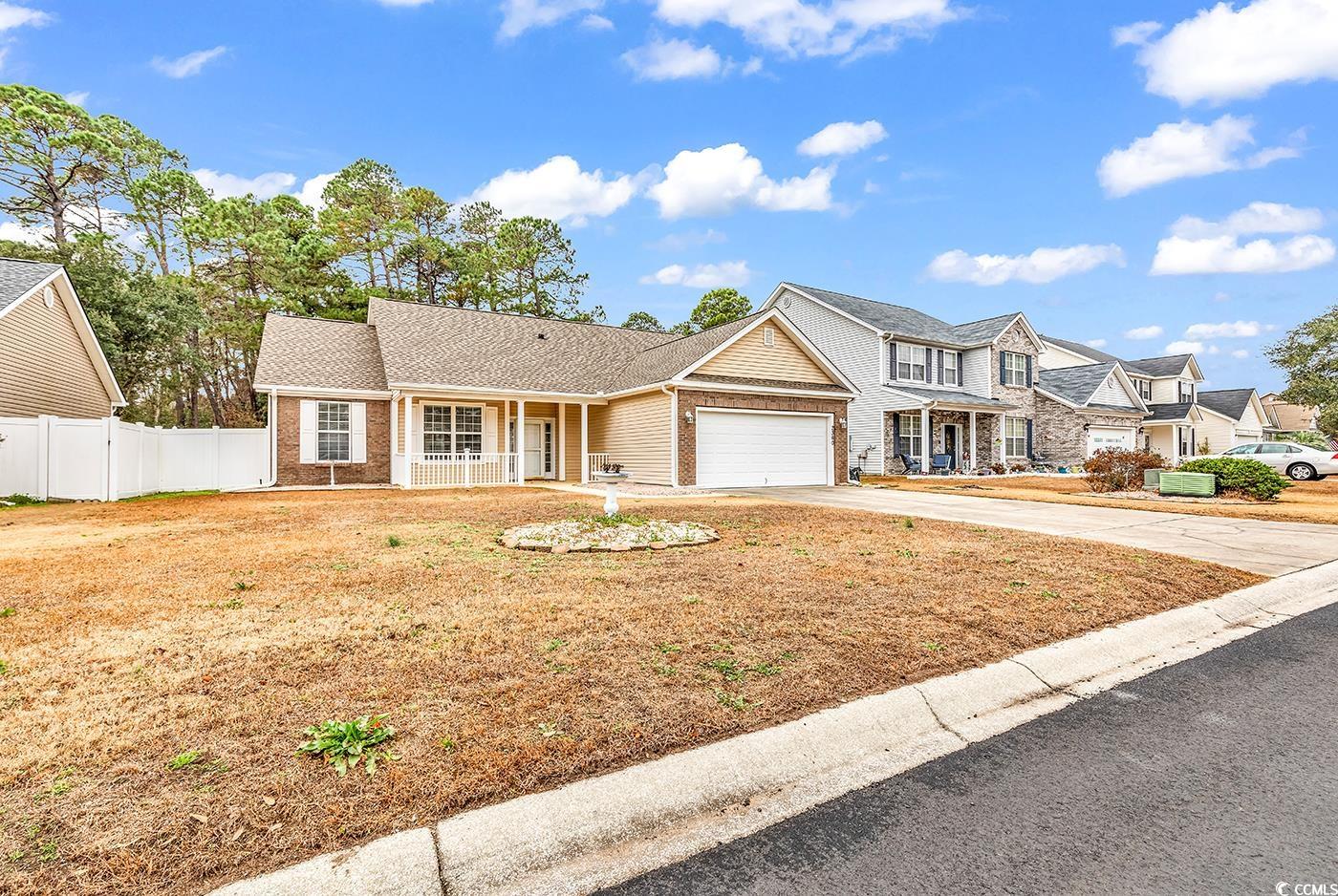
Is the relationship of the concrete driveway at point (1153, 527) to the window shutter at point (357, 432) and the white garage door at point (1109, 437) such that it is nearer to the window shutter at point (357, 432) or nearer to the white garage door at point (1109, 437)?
Answer: the window shutter at point (357, 432)

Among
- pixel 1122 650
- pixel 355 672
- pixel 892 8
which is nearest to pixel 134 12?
pixel 892 8

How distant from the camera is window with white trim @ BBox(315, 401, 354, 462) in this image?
17.6 m

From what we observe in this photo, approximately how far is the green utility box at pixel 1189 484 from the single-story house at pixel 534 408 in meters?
8.07

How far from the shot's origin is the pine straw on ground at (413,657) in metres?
2.08

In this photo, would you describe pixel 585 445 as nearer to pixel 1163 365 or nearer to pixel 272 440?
pixel 272 440

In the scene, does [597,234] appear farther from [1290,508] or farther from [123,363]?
[1290,508]

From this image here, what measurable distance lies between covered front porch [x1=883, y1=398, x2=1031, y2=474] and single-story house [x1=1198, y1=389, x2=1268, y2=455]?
21.8 meters

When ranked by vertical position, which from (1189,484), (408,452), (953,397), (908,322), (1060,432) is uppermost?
(908,322)

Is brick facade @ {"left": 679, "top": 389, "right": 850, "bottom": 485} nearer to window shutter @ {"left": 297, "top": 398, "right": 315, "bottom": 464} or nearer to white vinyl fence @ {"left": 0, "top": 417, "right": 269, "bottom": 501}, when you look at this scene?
window shutter @ {"left": 297, "top": 398, "right": 315, "bottom": 464}

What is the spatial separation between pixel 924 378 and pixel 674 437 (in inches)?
Result: 589

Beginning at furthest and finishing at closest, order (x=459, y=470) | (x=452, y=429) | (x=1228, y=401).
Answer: (x=1228, y=401) → (x=452, y=429) → (x=459, y=470)

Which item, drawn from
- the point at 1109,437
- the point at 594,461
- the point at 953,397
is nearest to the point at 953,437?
the point at 953,397

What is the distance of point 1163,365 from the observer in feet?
121

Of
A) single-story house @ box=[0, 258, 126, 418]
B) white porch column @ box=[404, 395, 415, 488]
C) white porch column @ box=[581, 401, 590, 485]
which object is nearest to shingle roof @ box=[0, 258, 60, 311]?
single-story house @ box=[0, 258, 126, 418]
